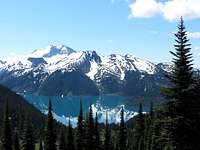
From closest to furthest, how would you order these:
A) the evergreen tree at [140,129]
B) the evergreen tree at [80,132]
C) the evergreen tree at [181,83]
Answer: the evergreen tree at [181,83], the evergreen tree at [80,132], the evergreen tree at [140,129]

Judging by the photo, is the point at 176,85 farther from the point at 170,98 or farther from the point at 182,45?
the point at 182,45

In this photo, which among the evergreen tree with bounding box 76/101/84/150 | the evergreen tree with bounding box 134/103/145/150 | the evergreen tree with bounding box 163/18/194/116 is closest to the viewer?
the evergreen tree with bounding box 163/18/194/116

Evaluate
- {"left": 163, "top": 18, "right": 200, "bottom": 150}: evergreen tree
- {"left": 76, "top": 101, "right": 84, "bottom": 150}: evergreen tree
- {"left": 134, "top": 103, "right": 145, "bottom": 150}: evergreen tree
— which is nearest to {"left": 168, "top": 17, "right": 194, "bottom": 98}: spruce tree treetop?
{"left": 163, "top": 18, "right": 200, "bottom": 150}: evergreen tree

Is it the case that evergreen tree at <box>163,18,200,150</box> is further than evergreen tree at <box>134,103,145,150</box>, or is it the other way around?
evergreen tree at <box>134,103,145,150</box>

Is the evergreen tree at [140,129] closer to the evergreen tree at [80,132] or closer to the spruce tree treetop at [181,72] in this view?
the evergreen tree at [80,132]

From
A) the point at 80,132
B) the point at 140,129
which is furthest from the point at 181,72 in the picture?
the point at 140,129

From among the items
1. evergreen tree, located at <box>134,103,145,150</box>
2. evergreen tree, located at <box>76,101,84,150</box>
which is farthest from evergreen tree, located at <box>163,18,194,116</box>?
evergreen tree, located at <box>134,103,145,150</box>

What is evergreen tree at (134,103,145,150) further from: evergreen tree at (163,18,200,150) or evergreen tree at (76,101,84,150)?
evergreen tree at (163,18,200,150)

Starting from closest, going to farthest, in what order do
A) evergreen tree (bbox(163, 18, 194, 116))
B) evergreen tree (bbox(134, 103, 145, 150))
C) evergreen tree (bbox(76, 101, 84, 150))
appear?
evergreen tree (bbox(163, 18, 194, 116)), evergreen tree (bbox(76, 101, 84, 150)), evergreen tree (bbox(134, 103, 145, 150))

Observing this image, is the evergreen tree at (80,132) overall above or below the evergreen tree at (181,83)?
below

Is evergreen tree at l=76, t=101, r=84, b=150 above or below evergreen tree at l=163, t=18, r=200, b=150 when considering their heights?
below

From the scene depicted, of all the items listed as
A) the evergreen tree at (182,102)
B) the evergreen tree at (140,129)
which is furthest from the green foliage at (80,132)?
the evergreen tree at (182,102)

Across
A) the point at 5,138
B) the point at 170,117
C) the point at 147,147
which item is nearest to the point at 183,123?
the point at 170,117

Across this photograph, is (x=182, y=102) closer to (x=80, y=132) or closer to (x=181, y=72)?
(x=181, y=72)
